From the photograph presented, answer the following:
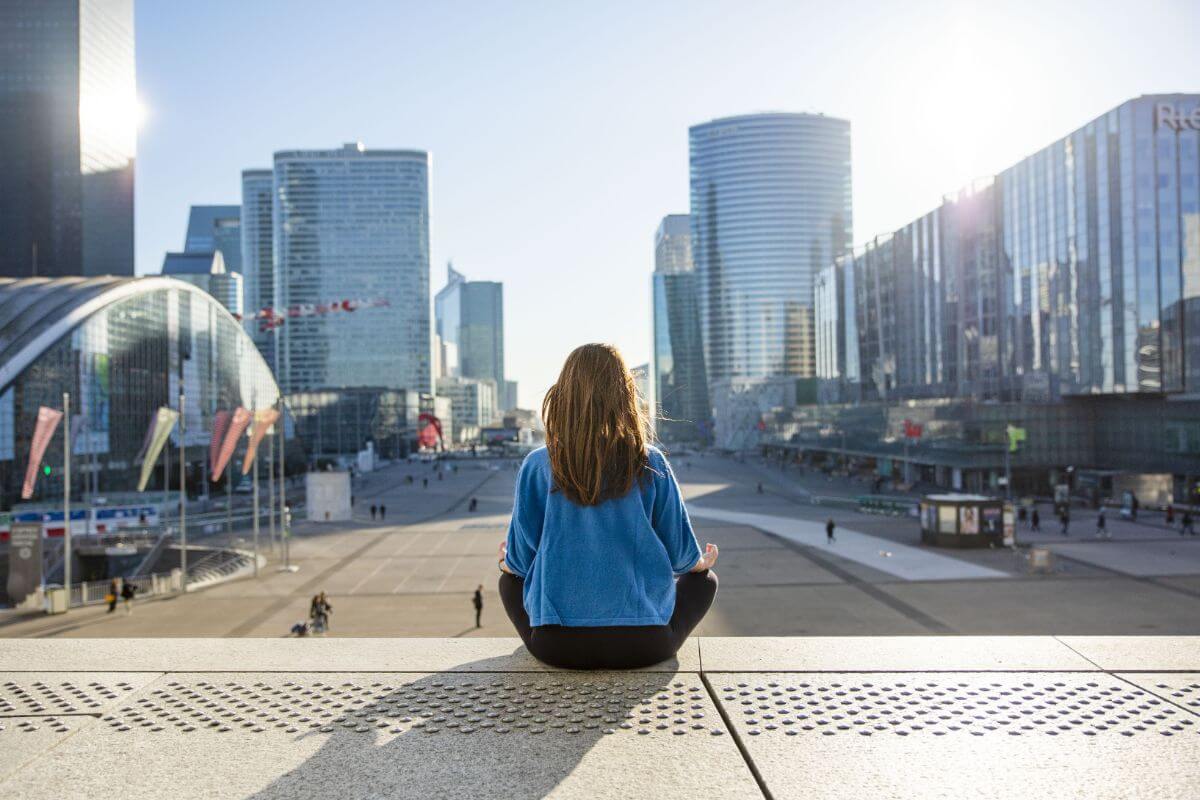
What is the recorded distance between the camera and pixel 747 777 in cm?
303

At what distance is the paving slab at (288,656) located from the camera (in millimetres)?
4539

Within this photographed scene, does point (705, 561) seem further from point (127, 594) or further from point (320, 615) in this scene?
point (127, 594)

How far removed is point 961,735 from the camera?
3447 mm

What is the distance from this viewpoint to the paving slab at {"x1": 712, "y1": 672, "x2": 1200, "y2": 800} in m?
2.96

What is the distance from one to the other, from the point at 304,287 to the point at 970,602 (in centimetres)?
19035

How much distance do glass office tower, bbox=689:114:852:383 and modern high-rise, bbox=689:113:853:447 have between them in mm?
200

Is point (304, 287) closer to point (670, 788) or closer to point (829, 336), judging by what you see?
point (829, 336)

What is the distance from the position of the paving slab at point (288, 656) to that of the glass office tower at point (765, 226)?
183 m

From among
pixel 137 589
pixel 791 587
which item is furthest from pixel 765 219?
pixel 137 589

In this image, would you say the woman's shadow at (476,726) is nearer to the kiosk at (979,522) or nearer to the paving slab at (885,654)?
the paving slab at (885,654)

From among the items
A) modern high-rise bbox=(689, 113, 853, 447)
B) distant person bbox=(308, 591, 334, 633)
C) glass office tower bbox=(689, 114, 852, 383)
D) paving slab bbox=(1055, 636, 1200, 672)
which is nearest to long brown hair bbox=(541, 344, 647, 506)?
paving slab bbox=(1055, 636, 1200, 672)

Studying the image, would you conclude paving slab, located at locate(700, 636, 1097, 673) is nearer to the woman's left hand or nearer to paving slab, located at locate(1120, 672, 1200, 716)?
paving slab, located at locate(1120, 672, 1200, 716)

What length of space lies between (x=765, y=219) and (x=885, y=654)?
603ft

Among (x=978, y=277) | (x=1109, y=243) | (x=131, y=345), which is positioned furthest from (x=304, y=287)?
(x=1109, y=243)
